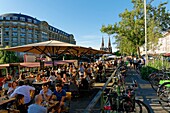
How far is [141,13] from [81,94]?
77.3 feet

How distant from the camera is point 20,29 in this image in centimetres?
10425

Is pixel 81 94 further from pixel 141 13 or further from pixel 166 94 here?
pixel 141 13

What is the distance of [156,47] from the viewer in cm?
1916

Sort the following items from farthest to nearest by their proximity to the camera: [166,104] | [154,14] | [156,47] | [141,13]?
[141,13] → [154,14] → [156,47] → [166,104]

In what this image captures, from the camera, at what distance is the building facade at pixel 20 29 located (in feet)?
330

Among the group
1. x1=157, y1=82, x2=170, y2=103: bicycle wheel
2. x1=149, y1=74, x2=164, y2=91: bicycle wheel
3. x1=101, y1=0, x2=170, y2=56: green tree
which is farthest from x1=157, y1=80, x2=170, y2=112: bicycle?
x1=101, y1=0, x2=170, y2=56: green tree

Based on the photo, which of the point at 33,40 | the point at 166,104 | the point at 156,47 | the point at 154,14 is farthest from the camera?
the point at 33,40

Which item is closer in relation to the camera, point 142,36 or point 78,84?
point 78,84

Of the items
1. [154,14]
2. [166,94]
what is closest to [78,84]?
[166,94]

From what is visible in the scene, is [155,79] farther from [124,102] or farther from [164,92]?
[124,102]

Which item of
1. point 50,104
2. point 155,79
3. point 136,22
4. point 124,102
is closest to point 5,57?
point 136,22

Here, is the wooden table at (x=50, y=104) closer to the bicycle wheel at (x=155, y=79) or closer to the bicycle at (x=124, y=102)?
the bicycle at (x=124, y=102)

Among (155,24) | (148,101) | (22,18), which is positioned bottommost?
(148,101)

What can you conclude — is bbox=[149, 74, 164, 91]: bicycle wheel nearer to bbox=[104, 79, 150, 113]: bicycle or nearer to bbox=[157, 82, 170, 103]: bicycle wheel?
bbox=[157, 82, 170, 103]: bicycle wheel
